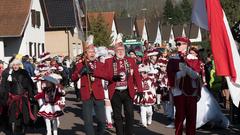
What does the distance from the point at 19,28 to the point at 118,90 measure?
26.3 metres

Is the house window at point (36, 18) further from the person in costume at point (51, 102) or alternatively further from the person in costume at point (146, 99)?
the person in costume at point (51, 102)

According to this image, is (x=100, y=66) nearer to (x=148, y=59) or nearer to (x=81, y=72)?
(x=81, y=72)

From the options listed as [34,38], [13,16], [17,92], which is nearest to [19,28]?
[13,16]

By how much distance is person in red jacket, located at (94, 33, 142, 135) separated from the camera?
10.5 m

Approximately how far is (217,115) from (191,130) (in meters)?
3.49

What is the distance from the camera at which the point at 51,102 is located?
12516mm

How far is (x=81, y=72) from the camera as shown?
11180 millimetres

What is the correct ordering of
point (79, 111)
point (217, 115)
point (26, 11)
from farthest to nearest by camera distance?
point (26, 11)
point (79, 111)
point (217, 115)

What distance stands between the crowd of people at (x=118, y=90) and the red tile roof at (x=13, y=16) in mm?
20386

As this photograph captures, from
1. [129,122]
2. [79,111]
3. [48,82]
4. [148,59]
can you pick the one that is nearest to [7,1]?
[79,111]

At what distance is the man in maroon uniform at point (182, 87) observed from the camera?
9.95m

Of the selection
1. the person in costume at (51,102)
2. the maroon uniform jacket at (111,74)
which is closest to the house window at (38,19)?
the person in costume at (51,102)

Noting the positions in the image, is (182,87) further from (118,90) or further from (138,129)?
(138,129)

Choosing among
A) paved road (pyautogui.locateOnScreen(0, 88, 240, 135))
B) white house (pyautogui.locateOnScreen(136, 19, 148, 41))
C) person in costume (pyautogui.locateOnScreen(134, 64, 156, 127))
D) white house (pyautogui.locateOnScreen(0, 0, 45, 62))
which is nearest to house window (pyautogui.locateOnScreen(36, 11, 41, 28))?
white house (pyautogui.locateOnScreen(0, 0, 45, 62))
